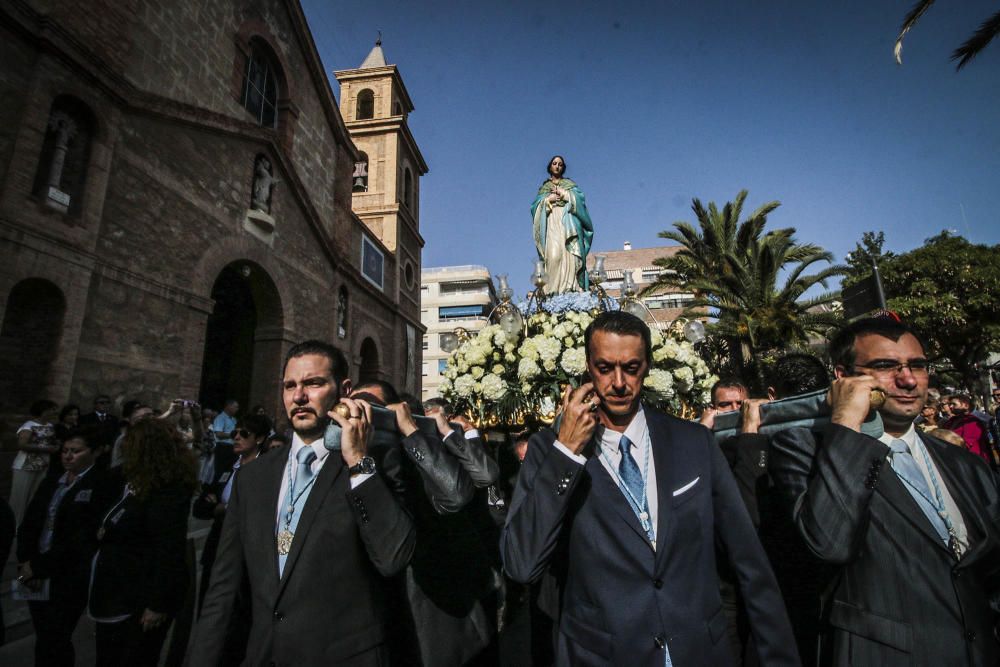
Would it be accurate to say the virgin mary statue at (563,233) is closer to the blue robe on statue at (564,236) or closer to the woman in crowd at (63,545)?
the blue robe on statue at (564,236)

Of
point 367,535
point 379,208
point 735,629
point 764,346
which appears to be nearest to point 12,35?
point 367,535

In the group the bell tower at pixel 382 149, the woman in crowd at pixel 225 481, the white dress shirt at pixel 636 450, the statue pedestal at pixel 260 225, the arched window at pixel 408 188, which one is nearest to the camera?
the white dress shirt at pixel 636 450

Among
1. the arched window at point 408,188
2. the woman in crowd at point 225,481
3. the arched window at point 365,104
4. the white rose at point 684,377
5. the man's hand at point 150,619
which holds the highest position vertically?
the arched window at point 365,104

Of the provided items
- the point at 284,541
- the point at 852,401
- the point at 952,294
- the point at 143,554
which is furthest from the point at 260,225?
the point at 952,294

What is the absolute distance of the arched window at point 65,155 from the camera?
26.5 ft

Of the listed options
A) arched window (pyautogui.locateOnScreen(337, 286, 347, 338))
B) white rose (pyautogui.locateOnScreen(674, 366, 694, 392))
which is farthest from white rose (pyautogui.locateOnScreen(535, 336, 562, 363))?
arched window (pyautogui.locateOnScreen(337, 286, 347, 338))

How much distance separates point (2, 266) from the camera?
712 cm

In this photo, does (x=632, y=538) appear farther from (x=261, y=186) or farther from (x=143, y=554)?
(x=261, y=186)

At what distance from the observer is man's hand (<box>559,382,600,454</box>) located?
1.86 m

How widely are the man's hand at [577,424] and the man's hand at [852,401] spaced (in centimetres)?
95

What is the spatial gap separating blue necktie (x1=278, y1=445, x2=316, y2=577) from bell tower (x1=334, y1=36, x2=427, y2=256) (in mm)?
22130

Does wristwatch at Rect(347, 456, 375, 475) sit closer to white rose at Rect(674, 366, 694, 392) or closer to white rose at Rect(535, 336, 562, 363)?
white rose at Rect(535, 336, 562, 363)

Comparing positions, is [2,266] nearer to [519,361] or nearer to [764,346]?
[519,361]

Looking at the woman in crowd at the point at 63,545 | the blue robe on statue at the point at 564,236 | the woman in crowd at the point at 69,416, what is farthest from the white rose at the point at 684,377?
the woman in crowd at the point at 69,416
